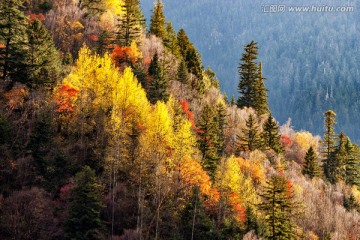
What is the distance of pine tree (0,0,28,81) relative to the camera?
163 feet

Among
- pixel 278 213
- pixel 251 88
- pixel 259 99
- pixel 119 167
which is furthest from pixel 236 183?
pixel 251 88

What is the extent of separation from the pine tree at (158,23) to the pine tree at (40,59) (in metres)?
37.7

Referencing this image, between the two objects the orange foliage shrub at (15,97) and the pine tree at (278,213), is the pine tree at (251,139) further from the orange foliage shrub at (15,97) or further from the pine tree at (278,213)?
the orange foliage shrub at (15,97)

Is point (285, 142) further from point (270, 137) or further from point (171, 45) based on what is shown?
point (171, 45)

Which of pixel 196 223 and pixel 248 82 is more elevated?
pixel 248 82

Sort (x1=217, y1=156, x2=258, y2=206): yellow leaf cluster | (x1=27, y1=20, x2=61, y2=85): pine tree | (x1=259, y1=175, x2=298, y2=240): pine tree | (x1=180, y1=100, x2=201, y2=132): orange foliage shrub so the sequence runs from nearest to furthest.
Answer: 1. (x1=259, y1=175, x2=298, y2=240): pine tree
2. (x1=27, y1=20, x2=61, y2=85): pine tree
3. (x1=217, y1=156, x2=258, y2=206): yellow leaf cluster
4. (x1=180, y1=100, x2=201, y2=132): orange foliage shrub

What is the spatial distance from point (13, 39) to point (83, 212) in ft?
83.3

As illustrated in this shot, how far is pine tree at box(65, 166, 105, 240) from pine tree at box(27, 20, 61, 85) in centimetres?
1851

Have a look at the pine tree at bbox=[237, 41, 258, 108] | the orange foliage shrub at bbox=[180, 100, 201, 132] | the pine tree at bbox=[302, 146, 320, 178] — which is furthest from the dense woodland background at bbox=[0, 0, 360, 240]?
the pine tree at bbox=[237, 41, 258, 108]

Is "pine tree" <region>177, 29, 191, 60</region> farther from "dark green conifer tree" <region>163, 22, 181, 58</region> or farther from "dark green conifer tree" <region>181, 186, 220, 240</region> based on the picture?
"dark green conifer tree" <region>181, 186, 220, 240</region>

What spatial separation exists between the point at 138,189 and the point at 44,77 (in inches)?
790

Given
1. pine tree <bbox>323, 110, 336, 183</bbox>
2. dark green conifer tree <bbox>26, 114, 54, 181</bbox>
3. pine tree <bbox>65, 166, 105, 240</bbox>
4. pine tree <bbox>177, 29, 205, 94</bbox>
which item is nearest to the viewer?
pine tree <bbox>65, 166, 105, 240</bbox>

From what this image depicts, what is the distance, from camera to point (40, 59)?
52.5 metres

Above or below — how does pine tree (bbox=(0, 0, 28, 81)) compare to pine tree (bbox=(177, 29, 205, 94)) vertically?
below
